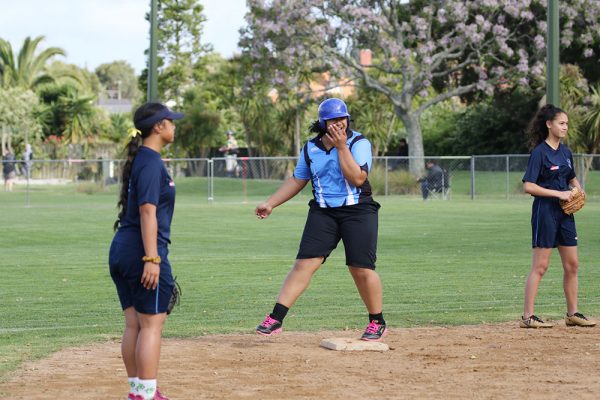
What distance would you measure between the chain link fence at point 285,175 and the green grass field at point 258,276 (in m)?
8.21

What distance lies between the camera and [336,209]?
8.58 m

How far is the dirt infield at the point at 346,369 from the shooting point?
6.91m

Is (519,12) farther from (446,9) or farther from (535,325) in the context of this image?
(535,325)

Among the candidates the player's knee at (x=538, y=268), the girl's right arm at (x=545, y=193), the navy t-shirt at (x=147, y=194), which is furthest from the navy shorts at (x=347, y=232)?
the navy t-shirt at (x=147, y=194)

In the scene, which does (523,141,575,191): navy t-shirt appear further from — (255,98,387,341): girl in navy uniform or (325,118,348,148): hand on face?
(325,118,348,148): hand on face

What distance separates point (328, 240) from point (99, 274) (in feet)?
21.5

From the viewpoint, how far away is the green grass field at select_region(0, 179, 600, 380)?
10.2 m

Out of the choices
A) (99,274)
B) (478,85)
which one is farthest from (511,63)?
(99,274)

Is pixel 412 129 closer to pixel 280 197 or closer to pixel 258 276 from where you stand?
pixel 258 276

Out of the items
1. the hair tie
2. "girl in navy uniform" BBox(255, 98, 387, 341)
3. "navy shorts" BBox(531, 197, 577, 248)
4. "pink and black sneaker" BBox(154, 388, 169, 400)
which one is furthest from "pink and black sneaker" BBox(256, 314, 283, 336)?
the hair tie

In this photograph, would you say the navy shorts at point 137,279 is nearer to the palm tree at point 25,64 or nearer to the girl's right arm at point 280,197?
the girl's right arm at point 280,197

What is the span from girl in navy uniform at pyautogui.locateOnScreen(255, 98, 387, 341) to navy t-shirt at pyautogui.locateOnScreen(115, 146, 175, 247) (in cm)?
207

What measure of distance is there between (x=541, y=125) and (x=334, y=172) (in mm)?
2182

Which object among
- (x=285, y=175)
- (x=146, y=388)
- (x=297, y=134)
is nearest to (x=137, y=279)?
(x=146, y=388)
